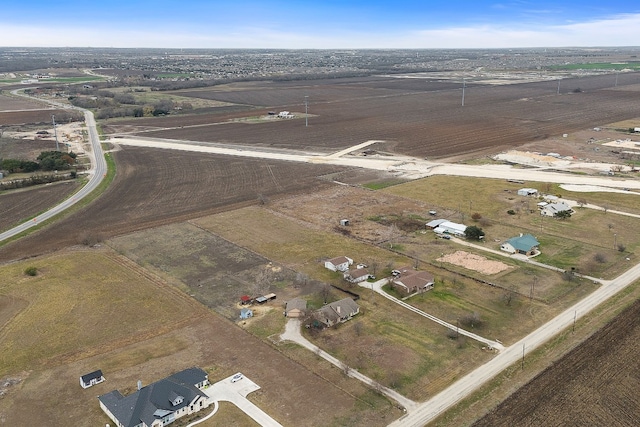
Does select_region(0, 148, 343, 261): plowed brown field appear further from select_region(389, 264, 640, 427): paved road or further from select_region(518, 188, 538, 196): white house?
select_region(389, 264, 640, 427): paved road

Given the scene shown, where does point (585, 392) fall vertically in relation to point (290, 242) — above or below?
below

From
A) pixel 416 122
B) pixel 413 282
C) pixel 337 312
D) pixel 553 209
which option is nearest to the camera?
pixel 337 312

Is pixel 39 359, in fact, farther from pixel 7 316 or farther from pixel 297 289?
pixel 297 289

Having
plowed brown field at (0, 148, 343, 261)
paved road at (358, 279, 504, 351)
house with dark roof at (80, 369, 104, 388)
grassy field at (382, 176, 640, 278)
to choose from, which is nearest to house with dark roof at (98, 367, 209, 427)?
house with dark roof at (80, 369, 104, 388)

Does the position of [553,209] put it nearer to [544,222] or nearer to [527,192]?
[544,222]

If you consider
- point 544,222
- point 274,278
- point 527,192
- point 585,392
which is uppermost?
point 527,192

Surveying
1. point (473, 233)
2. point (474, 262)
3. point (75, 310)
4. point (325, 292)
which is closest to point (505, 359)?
point (325, 292)

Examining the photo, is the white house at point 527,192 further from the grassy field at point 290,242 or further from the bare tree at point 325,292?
the bare tree at point 325,292
